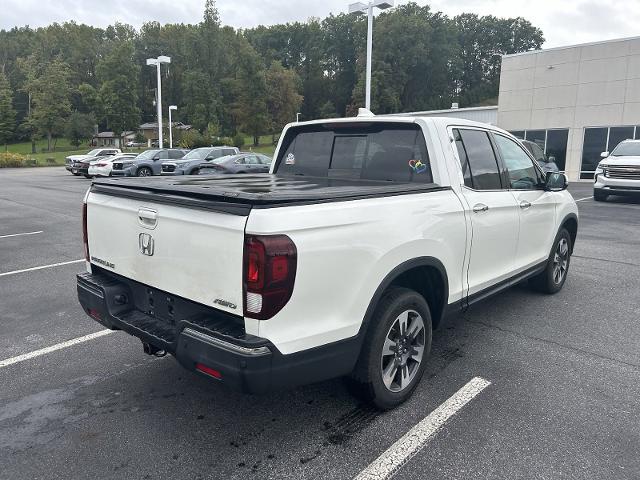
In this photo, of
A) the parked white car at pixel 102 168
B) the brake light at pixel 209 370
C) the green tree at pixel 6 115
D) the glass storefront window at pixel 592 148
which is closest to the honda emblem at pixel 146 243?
the brake light at pixel 209 370

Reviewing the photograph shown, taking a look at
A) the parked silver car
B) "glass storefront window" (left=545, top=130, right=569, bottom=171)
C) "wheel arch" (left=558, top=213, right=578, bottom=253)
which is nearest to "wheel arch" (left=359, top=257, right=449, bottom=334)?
"wheel arch" (left=558, top=213, right=578, bottom=253)

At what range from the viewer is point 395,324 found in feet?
10.3

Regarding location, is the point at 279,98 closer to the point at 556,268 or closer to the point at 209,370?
the point at 556,268

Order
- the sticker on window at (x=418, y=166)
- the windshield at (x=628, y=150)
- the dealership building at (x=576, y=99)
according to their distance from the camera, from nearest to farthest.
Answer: the sticker on window at (x=418, y=166), the windshield at (x=628, y=150), the dealership building at (x=576, y=99)

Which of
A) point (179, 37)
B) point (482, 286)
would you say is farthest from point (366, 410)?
point (179, 37)

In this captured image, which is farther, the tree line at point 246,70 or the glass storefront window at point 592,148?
the tree line at point 246,70

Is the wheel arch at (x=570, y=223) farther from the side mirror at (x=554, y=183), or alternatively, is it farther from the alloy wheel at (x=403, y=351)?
the alloy wheel at (x=403, y=351)

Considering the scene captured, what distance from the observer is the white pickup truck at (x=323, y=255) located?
240cm

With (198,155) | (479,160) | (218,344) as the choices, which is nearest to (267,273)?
(218,344)

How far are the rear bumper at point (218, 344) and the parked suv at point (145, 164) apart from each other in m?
22.7

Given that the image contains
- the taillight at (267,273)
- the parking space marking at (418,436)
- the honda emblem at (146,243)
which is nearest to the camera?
the taillight at (267,273)

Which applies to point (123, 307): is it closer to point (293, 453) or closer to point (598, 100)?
point (293, 453)

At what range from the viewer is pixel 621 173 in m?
14.7

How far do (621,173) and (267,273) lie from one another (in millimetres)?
15535
